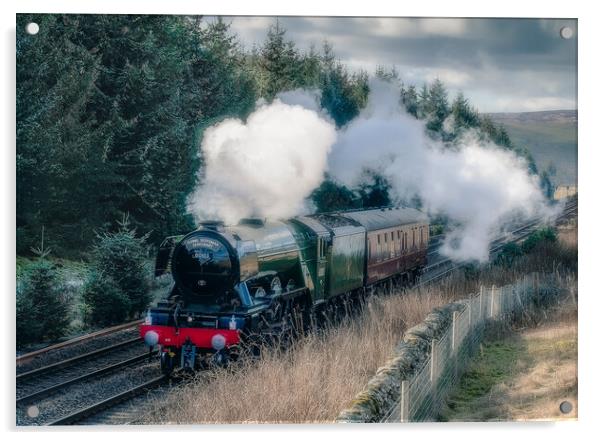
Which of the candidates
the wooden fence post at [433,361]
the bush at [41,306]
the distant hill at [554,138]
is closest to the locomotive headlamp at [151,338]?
the bush at [41,306]

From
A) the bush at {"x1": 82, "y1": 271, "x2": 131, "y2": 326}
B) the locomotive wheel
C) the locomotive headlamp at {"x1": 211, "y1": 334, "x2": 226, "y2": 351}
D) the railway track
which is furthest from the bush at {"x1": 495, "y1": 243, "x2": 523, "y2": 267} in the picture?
the bush at {"x1": 82, "y1": 271, "x2": 131, "y2": 326}

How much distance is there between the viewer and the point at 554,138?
9031 millimetres

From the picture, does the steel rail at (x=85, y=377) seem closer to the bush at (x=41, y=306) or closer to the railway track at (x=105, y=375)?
the railway track at (x=105, y=375)

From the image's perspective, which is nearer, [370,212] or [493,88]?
[493,88]

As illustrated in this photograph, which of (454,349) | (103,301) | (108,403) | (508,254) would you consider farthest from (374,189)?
(108,403)

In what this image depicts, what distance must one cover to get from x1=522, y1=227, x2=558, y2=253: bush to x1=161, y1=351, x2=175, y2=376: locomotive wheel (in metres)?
4.19

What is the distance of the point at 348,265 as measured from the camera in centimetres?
1123

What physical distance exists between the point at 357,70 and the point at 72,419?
4.62 metres

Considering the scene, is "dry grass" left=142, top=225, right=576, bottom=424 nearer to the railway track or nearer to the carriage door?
the railway track

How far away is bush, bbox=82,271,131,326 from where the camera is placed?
9267 mm

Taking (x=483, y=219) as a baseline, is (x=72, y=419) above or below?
below

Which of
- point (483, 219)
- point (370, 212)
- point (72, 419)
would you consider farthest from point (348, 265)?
point (72, 419)

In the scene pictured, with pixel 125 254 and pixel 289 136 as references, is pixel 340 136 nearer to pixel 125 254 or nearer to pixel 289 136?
pixel 289 136

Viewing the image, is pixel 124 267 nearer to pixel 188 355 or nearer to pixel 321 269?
pixel 188 355
